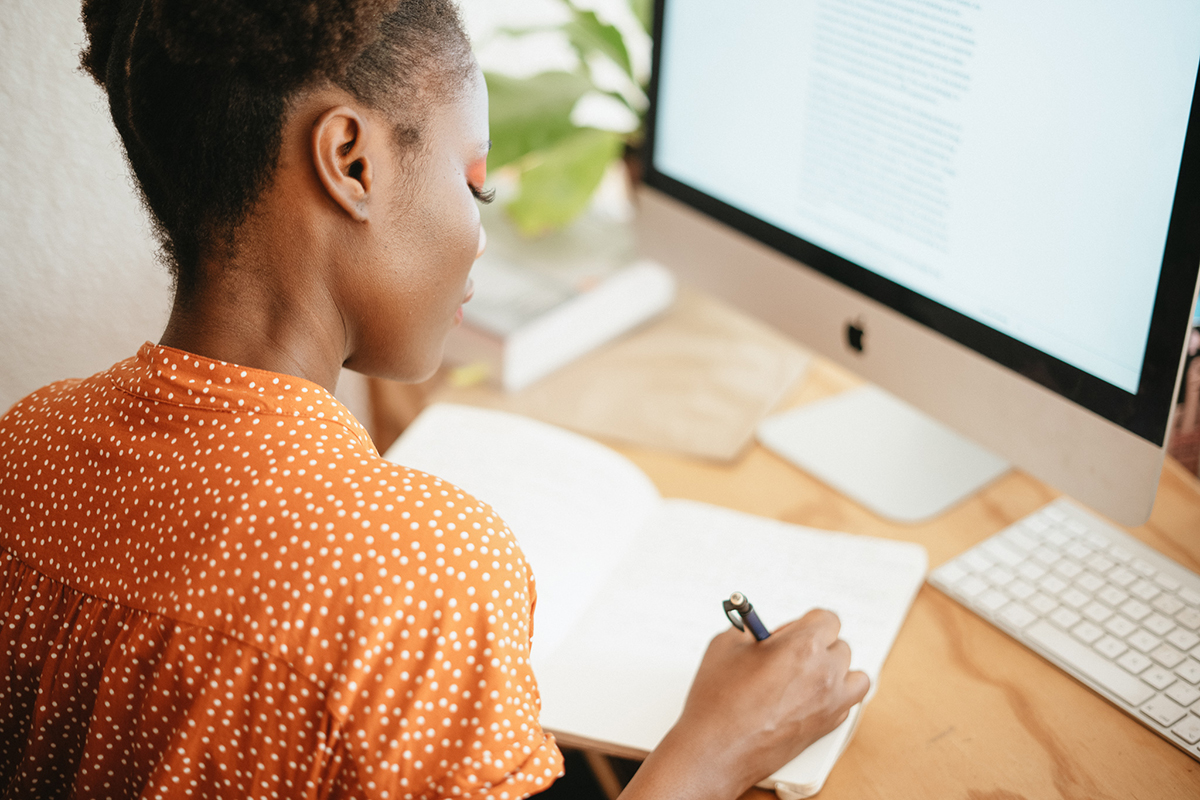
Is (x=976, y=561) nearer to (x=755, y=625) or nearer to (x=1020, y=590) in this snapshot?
(x=1020, y=590)

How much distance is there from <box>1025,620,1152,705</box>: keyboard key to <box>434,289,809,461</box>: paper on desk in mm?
304

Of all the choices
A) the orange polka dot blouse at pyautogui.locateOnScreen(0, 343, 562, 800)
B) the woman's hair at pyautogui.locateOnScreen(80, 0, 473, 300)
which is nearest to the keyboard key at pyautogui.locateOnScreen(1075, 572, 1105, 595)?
the orange polka dot blouse at pyautogui.locateOnScreen(0, 343, 562, 800)

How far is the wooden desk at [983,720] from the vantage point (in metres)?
0.58

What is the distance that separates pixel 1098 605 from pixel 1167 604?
4 cm

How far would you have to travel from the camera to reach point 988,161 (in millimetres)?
676

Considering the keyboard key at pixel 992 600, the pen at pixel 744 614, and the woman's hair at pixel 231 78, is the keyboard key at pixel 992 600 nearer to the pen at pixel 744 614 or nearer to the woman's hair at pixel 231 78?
the pen at pixel 744 614

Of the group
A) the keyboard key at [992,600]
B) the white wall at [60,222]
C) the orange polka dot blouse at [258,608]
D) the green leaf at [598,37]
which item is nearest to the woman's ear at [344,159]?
the orange polka dot blouse at [258,608]

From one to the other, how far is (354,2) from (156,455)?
0.84 feet

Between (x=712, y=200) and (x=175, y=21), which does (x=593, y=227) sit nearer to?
(x=712, y=200)

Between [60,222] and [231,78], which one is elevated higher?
[231,78]

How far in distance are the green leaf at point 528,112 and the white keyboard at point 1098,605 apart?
0.63 metres

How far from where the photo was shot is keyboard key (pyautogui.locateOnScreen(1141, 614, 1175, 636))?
2.15 ft

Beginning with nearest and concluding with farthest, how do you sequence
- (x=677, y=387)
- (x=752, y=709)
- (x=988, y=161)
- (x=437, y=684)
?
(x=437, y=684) < (x=752, y=709) < (x=988, y=161) < (x=677, y=387)

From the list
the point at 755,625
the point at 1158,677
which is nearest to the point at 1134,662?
the point at 1158,677
